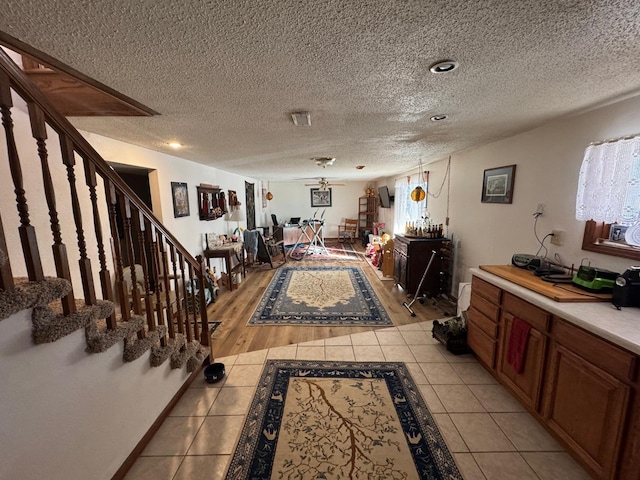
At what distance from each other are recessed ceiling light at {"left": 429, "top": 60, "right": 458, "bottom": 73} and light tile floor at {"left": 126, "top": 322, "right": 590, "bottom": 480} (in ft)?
6.96

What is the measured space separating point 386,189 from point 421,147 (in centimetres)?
378

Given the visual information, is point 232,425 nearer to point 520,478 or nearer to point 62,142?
point 520,478

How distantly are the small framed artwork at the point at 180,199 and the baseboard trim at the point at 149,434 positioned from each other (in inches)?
86.3

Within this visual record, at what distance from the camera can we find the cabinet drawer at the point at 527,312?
1.60 metres

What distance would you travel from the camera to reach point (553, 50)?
1.12 m

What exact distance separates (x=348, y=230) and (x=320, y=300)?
5.38 m

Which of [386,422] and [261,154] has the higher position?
[261,154]

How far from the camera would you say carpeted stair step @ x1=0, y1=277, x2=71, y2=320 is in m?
0.85

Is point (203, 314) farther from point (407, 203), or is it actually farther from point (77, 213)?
point (407, 203)

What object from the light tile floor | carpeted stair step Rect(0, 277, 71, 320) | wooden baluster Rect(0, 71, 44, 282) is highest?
wooden baluster Rect(0, 71, 44, 282)

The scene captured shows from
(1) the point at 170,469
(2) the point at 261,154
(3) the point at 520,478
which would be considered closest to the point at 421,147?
(2) the point at 261,154

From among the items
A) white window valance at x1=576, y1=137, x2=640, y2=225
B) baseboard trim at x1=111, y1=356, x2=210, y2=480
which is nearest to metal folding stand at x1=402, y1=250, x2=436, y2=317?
white window valance at x1=576, y1=137, x2=640, y2=225

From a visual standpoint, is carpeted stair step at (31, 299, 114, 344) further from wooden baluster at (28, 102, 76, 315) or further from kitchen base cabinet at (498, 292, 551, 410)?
kitchen base cabinet at (498, 292, 551, 410)

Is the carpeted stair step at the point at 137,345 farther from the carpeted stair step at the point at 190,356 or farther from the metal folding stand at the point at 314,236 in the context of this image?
the metal folding stand at the point at 314,236
